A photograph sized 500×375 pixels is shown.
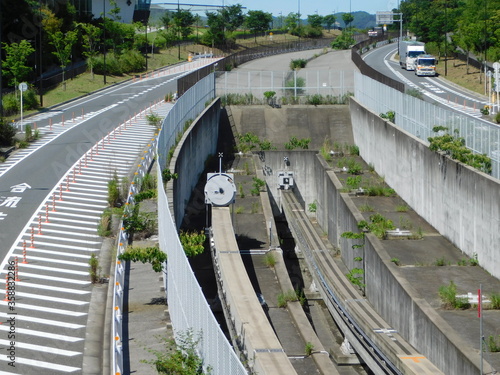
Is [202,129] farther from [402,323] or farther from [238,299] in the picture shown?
[238,299]

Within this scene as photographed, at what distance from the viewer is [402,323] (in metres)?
Answer: 27.9

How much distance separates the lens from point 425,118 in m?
41.1

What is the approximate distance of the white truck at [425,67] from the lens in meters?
87.1

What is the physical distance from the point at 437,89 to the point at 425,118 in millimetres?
36448

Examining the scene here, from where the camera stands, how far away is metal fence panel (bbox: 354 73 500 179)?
3249 centimetres

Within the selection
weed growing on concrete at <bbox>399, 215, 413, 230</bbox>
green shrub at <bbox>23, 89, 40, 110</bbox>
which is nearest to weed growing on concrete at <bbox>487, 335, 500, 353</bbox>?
weed growing on concrete at <bbox>399, 215, 413, 230</bbox>

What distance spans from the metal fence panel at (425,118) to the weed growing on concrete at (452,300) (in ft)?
17.5

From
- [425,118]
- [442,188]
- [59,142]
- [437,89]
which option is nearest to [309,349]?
[442,188]

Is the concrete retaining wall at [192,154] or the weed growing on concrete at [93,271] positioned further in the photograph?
the concrete retaining wall at [192,154]

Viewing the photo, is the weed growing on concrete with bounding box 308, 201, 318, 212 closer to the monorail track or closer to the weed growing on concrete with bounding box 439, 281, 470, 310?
the monorail track

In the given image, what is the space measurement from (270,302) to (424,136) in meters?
17.0

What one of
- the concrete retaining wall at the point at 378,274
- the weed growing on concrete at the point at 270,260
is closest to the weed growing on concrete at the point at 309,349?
the concrete retaining wall at the point at 378,274

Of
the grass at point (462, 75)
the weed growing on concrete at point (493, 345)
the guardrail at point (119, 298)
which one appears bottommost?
the weed growing on concrete at point (493, 345)

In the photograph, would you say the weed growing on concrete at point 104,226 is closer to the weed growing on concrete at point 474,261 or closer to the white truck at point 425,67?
the weed growing on concrete at point 474,261
